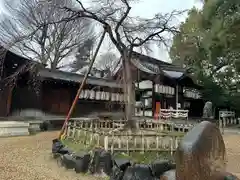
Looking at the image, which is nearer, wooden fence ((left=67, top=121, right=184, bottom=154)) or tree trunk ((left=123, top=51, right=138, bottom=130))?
wooden fence ((left=67, top=121, right=184, bottom=154))

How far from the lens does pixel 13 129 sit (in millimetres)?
13312

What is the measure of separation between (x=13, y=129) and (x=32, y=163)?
614 centimetres

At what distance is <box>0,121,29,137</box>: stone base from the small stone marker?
10.8m

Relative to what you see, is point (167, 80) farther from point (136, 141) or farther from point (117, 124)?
point (136, 141)

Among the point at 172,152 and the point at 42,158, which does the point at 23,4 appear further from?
the point at 172,152

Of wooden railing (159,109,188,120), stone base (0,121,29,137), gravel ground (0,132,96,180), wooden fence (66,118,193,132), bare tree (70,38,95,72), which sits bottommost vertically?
gravel ground (0,132,96,180)

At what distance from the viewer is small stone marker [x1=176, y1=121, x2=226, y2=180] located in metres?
4.12

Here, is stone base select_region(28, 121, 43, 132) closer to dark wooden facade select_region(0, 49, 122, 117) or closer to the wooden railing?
dark wooden facade select_region(0, 49, 122, 117)

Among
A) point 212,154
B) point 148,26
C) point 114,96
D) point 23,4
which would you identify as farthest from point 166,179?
point 23,4

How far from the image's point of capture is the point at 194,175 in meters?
4.13

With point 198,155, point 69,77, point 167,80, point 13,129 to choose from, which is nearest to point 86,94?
point 69,77

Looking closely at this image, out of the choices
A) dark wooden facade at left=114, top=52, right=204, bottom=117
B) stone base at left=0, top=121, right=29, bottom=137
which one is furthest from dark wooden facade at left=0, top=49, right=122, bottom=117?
dark wooden facade at left=114, top=52, right=204, bottom=117

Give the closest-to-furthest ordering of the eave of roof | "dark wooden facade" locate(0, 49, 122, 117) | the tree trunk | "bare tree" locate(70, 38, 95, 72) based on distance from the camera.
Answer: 1. the tree trunk
2. "dark wooden facade" locate(0, 49, 122, 117)
3. the eave of roof
4. "bare tree" locate(70, 38, 95, 72)

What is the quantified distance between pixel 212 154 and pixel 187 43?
17643 mm
